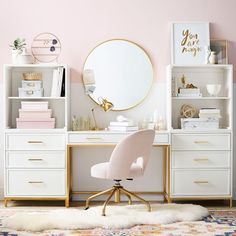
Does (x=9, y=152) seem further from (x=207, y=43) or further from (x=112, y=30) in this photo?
(x=207, y=43)

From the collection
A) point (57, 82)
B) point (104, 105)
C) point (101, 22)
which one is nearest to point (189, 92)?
point (104, 105)

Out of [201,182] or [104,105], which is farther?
[104,105]

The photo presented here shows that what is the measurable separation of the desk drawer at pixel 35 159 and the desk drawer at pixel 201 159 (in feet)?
3.75

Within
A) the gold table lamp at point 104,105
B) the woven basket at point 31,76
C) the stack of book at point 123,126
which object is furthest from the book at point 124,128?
the woven basket at point 31,76

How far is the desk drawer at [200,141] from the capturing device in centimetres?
502

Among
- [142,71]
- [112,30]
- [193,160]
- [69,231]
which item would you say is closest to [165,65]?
[142,71]

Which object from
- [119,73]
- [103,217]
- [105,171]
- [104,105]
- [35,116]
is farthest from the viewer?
[119,73]

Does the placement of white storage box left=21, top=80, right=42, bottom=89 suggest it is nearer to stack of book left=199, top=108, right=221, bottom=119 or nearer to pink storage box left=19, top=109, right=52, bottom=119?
pink storage box left=19, top=109, right=52, bottom=119

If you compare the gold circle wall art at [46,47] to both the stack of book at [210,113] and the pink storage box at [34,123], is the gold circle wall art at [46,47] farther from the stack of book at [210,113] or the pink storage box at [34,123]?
the stack of book at [210,113]

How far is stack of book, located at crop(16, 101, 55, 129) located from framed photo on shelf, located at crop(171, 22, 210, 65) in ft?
4.94

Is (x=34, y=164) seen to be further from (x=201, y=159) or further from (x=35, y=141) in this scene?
(x=201, y=159)

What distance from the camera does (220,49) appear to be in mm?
5332

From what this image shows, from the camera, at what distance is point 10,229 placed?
163 inches

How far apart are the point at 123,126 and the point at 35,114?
35.5 inches
